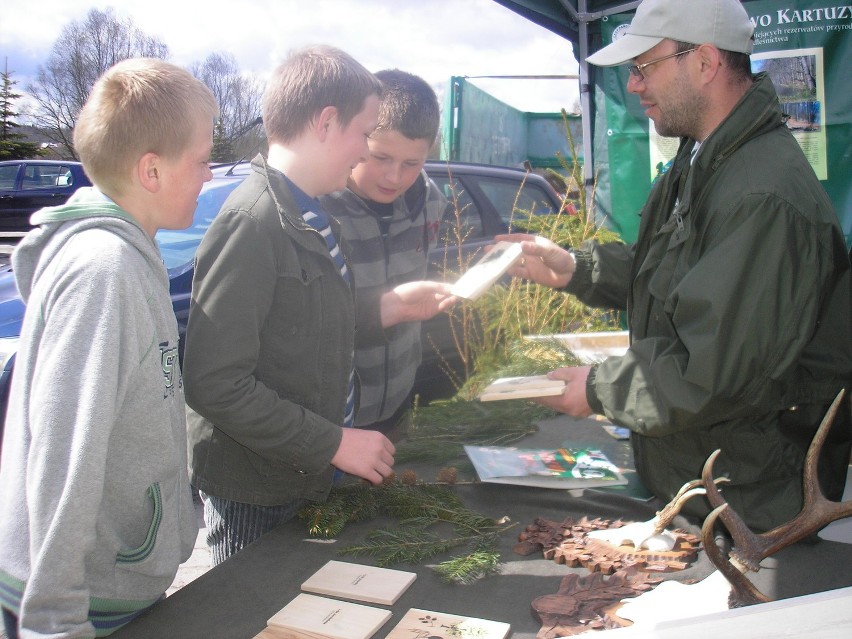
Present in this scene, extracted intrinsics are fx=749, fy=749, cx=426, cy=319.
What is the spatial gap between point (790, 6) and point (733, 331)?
3687mm

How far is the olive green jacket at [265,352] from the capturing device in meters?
1.58

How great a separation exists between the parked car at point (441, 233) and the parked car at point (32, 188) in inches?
502

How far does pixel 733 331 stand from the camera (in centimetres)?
164

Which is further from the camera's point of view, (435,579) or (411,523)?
(411,523)

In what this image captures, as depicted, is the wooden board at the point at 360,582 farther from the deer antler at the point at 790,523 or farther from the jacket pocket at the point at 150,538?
the deer antler at the point at 790,523

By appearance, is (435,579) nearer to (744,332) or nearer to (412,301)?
(744,332)

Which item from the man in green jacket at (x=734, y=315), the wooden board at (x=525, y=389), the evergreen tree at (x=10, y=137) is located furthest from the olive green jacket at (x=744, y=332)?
the evergreen tree at (x=10, y=137)

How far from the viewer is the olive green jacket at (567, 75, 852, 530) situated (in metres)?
1.65

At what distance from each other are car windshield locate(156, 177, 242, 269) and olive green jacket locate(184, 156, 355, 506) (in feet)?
8.61

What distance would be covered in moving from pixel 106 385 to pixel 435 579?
75cm

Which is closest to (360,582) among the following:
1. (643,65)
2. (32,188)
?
(643,65)

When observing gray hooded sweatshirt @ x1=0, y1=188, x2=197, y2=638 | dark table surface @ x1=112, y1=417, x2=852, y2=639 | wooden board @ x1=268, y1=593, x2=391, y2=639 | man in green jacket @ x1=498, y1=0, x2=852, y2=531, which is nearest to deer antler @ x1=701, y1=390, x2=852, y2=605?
dark table surface @ x1=112, y1=417, x2=852, y2=639

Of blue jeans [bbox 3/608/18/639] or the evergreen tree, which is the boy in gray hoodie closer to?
blue jeans [bbox 3/608/18/639]

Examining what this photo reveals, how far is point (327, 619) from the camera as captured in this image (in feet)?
4.44
